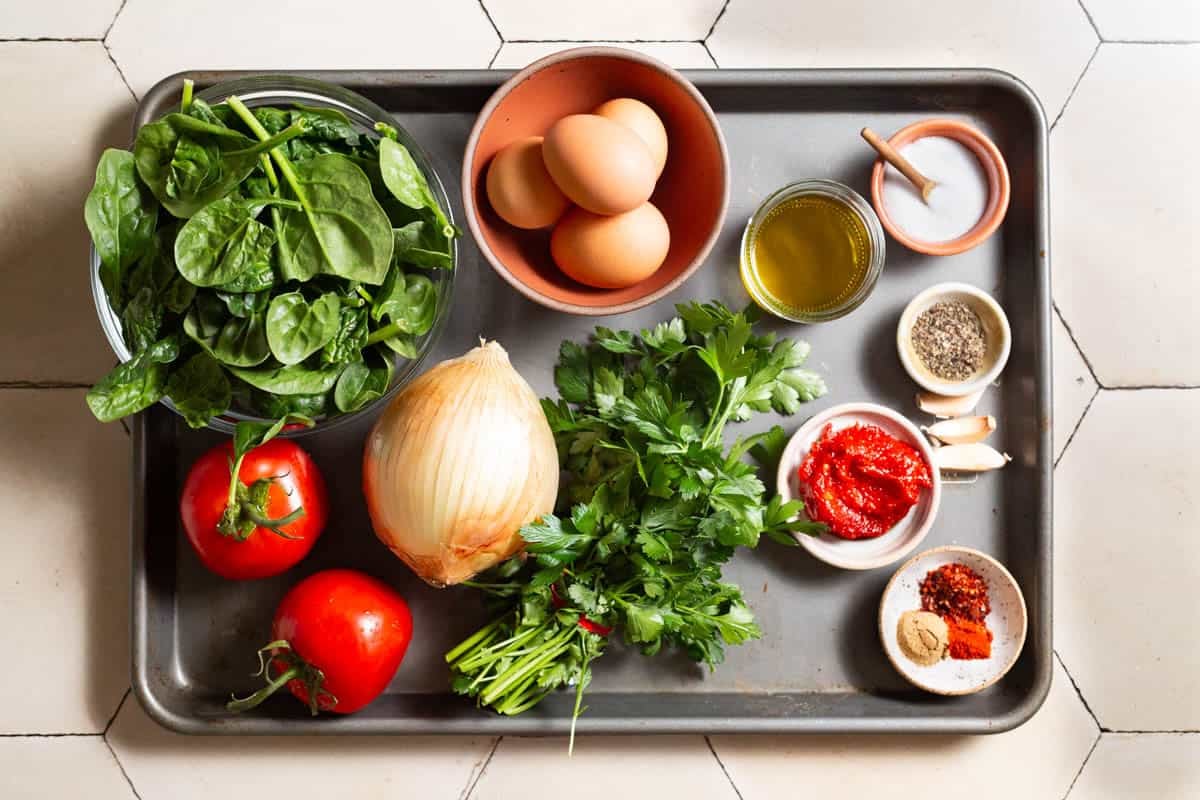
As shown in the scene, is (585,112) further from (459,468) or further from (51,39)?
(51,39)

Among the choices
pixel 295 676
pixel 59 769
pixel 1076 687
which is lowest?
pixel 59 769

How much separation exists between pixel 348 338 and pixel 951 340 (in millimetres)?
700

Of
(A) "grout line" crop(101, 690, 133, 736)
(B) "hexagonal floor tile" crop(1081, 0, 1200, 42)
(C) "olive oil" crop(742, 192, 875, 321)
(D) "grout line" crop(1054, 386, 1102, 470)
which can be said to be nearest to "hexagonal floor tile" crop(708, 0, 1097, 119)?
(B) "hexagonal floor tile" crop(1081, 0, 1200, 42)

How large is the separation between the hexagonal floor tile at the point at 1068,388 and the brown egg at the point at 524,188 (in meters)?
0.68

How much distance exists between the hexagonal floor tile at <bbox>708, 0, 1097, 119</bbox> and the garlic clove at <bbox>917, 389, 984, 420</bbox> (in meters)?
0.42

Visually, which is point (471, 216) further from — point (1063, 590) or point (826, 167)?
point (1063, 590)

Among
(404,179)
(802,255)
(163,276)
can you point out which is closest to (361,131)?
(404,179)

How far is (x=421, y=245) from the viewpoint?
99 cm

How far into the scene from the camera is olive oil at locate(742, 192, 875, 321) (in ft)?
3.75

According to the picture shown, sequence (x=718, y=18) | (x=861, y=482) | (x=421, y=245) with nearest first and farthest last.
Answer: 1. (x=421, y=245)
2. (x=861, y=482)
3. (x=718, y=18)

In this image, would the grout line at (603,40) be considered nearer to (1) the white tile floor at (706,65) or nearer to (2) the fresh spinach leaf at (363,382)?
(1) the white tile floor at (706,65)

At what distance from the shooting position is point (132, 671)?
1.12 metres

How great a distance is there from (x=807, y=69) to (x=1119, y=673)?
86 centimetres

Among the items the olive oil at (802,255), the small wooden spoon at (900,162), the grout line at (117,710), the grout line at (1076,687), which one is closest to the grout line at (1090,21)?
the small wooden spoon at (900,162)
